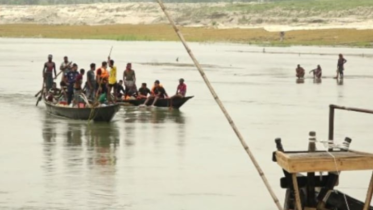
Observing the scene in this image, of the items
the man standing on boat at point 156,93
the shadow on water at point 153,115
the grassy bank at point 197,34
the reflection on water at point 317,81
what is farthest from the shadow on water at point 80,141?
the grassy bank at point 197,34

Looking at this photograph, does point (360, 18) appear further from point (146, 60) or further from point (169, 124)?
point (169, 124)

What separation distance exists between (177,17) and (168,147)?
351 ft

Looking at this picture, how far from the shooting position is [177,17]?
5069 inches

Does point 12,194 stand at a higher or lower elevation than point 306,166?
lower

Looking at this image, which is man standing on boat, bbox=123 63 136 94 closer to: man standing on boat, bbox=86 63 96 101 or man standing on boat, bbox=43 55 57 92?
man standing on boat, bbox=86 63 96 101

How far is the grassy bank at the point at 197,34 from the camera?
3450 inches

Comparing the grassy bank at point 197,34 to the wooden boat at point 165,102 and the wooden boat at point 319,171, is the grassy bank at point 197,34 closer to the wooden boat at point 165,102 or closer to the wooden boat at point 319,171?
the wooden boat at point 165,102

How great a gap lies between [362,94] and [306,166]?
27.9 metres

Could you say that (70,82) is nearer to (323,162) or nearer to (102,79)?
(102,79)

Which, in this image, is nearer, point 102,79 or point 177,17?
point 102,79

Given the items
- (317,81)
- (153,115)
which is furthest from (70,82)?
(317,81)

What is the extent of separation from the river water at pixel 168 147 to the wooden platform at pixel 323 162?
4908 millimetres

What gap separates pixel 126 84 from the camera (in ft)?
99.5

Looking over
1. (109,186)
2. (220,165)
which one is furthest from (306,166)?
(220,165)
